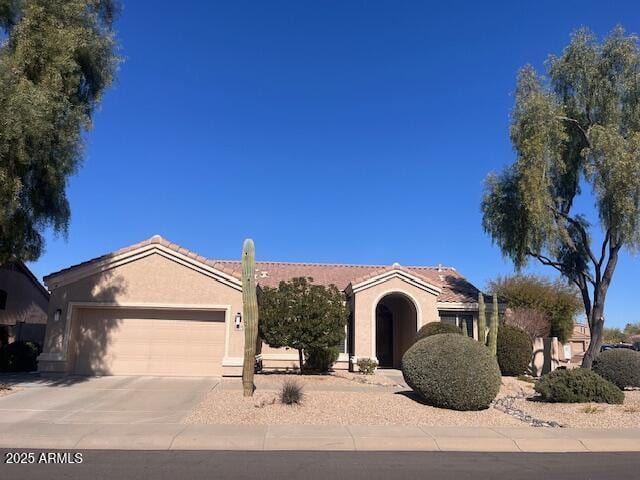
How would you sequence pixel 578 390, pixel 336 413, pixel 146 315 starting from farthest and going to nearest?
pixel 146 315 < pixel 578 390 < pixel 336 413

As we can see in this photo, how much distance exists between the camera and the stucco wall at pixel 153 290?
18164mm

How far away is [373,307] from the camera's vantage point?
2284cm

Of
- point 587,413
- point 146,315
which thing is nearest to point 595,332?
point 587,413

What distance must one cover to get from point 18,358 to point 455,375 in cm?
1536

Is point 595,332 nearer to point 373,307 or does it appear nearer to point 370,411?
point 373,307

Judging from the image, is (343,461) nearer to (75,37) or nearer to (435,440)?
(435,440)

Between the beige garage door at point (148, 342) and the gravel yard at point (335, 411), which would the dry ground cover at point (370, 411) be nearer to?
the gravel yard at point (335, 411)

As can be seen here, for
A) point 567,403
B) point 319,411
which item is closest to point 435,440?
point 319,411

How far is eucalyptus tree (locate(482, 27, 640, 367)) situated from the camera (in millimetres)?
21375

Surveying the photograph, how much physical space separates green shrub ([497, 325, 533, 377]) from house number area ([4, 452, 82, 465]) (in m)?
17.5

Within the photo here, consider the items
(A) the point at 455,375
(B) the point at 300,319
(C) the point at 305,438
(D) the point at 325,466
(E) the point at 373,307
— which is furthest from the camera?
(E) the point at 373,307

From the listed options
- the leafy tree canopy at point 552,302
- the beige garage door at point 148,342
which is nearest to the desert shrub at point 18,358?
the beige garage door at point 148,342

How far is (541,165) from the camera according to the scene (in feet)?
73.8

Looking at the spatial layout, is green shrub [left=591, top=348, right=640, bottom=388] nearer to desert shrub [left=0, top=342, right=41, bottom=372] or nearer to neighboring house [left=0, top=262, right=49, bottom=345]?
desert shrub [left=0, top=342, right=41, bottom=372]
